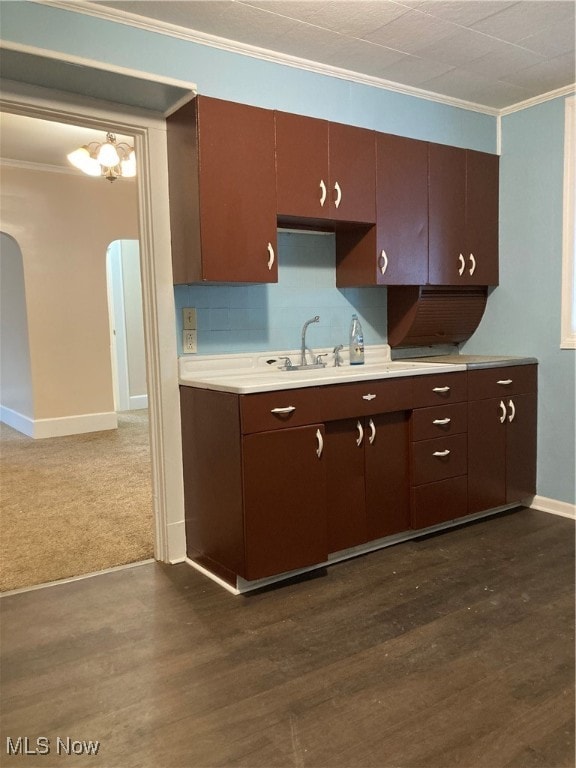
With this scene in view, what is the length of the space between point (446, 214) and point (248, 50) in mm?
1391

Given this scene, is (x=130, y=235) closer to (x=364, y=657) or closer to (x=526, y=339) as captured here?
(x=526, y=339)

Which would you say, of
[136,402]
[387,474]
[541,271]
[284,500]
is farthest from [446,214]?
[136,402]

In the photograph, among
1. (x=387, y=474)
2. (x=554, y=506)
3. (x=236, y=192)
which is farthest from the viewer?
(x=554, y=506)

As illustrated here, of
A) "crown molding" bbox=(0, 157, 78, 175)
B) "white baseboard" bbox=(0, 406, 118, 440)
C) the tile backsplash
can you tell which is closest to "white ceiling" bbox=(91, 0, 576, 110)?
the tile backsplash

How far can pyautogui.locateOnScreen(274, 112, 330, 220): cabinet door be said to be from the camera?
2736 millimetres

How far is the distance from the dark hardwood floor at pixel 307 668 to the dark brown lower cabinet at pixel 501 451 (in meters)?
0.52

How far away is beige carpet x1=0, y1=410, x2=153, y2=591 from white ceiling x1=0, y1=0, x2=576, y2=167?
2447mm

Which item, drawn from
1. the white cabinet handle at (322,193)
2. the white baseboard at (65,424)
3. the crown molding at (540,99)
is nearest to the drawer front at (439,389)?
the white cabinet handle at (322,193)

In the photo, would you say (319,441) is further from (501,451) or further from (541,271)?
(541,271)

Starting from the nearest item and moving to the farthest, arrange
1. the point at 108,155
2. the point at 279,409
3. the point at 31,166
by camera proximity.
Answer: the point at 279,409 → the point at 108,155 → the point at 31,166

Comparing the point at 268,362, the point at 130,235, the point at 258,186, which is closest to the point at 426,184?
the point at 258,186

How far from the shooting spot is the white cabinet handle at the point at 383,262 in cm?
313

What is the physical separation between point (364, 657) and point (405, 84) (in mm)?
2934

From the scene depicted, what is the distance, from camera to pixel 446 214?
3406 mm
